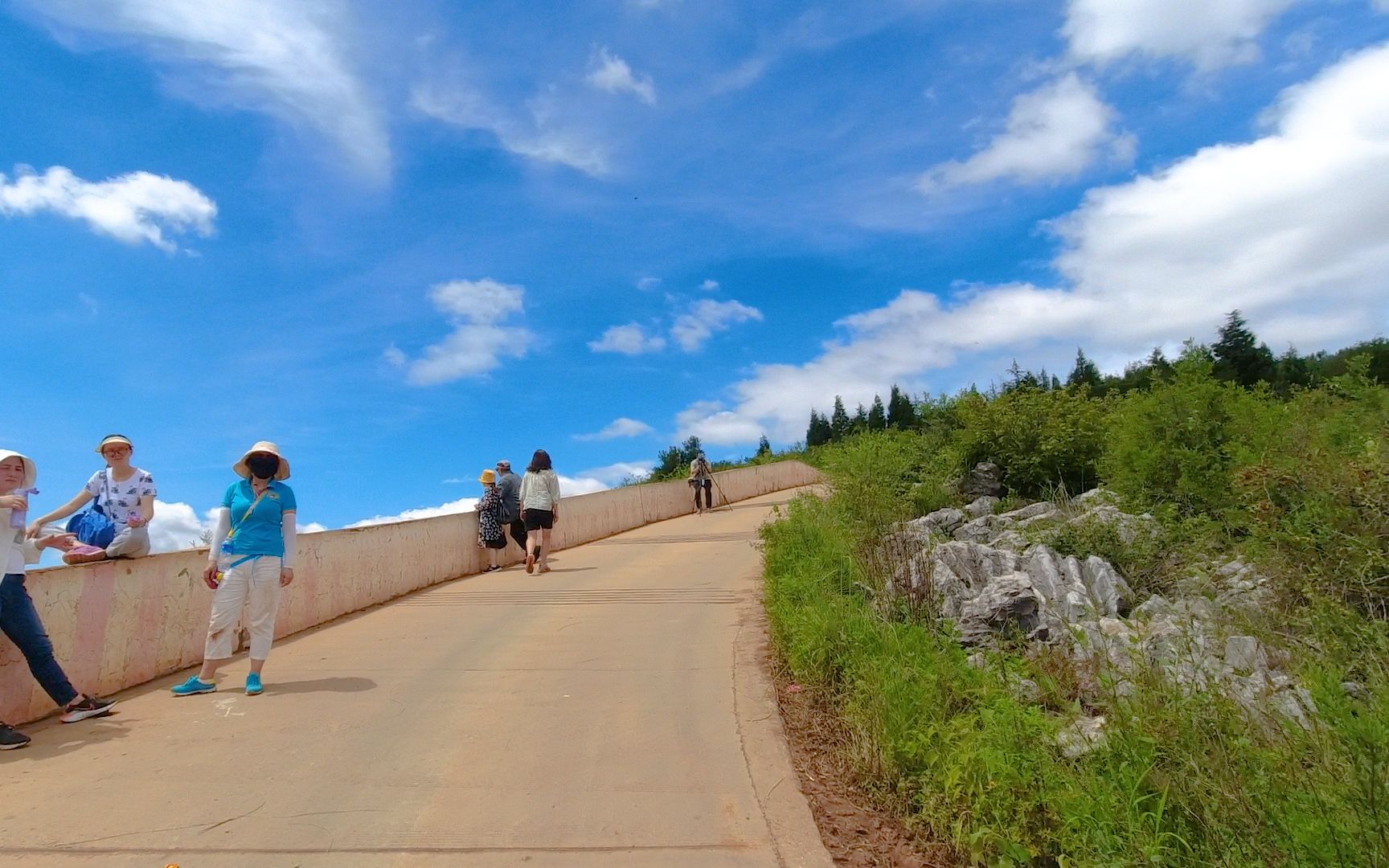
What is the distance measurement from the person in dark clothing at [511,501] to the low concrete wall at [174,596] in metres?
0.58

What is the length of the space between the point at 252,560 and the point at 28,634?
4.37 ft

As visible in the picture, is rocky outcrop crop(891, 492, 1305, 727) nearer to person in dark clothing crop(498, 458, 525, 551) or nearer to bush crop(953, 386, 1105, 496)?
bush crop(953, 386, 1105, 496)

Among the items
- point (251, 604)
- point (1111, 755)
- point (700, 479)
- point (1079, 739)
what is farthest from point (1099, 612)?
point (700, 479)

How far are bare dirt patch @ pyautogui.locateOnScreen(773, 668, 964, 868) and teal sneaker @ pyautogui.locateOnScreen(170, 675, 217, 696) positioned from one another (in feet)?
13.6

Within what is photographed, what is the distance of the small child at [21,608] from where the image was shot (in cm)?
496

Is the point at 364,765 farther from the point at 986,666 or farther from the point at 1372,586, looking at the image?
the point at 1372,586

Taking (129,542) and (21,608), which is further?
(129,542)

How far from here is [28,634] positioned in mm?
5191

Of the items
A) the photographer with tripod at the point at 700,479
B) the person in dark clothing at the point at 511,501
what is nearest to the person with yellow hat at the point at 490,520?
the person in dark clothing at the point at 511,501

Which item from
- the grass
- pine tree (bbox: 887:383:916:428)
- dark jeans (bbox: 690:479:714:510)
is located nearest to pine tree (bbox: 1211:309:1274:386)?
pine tree (bbox: 887:383:916:428)

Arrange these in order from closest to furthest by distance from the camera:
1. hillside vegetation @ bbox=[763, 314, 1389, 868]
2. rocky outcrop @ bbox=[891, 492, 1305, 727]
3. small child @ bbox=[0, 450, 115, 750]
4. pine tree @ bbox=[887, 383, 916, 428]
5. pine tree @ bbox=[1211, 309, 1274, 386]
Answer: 1. hillside vegetation @ bbox=[763, 314, 1389, 868]
2. rocky outcrop @ bbox=[891, 492, 1305, 727]
3. small child @ bbox=[0, 450, 115, 750]
4. pine tree @ bbox=[887, 383, 916, 428]
5. pine tree @ bbox=[1211, 309, 1274, 386]

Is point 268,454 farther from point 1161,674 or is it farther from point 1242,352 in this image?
point 1242,352

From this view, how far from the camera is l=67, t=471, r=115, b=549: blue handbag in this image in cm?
619

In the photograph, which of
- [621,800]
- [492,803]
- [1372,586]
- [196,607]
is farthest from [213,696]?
[1372,586]
